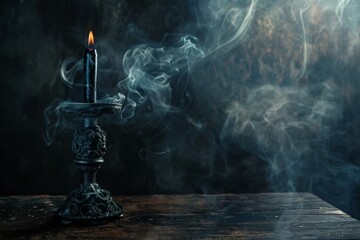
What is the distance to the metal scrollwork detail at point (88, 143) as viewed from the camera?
1.61m

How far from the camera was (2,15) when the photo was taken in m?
2.30

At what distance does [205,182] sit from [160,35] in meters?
0.92

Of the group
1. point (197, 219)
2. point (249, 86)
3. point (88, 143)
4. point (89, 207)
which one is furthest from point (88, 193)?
point (249, 86)

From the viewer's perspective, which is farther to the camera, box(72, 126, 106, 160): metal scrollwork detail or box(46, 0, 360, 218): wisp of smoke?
box(46, 0, 360, 218): wisp of smoke

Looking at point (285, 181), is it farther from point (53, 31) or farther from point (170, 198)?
point (53, 31)

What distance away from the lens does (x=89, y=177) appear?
5.47ft

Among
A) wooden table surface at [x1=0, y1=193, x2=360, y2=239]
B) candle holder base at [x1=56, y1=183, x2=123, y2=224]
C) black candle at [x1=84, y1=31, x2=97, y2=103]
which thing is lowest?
wooden table surface at [x1=0, y1=193, x2=360, y2=239]

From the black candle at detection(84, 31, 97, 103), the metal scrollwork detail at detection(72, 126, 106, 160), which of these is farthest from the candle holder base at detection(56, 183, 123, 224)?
the black candle at detection(84, 31, 97, 103)

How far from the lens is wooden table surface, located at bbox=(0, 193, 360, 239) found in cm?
147

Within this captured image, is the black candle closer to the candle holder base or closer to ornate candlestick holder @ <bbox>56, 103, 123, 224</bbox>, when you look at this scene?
ornate candlestick holder @ <bbox>56, 103, 123, 224</bbox>

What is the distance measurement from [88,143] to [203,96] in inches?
41.1

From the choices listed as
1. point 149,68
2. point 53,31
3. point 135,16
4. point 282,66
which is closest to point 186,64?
point 149,68

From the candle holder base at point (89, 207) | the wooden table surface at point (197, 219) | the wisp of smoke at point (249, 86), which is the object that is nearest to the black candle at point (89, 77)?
the candle holder base at point (89, 207)

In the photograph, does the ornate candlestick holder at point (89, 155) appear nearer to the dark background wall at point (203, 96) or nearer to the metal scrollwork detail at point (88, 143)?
the metal scrollwork detail at point (88, 143)
